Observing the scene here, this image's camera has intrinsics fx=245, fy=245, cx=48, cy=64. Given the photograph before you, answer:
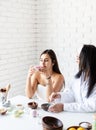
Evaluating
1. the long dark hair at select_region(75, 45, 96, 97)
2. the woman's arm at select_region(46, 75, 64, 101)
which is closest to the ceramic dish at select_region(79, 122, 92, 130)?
the long dark hair at select_region(75, 45, 96, 97)

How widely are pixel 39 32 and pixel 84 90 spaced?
182 cm

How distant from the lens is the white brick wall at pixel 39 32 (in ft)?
10.4

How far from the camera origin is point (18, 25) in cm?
341

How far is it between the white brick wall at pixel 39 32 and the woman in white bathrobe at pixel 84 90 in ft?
3.57

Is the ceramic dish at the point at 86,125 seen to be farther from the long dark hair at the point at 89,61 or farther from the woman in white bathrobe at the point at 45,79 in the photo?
the woman in white bathrobe at the point at 45,79

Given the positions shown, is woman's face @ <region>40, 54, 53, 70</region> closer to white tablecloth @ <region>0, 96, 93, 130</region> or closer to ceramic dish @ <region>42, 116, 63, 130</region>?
white tablecloth @ <region>0, 96, 93, 130</region>

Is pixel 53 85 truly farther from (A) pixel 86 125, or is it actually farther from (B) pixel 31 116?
(A) pixel 86 125

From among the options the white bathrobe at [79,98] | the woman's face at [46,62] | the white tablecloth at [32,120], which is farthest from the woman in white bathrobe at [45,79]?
the white tablecloth at [32,120]

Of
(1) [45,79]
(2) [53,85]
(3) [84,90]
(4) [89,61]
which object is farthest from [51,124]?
(1) [45,79]

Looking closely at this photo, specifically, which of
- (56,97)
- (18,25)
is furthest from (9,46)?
(56,97)

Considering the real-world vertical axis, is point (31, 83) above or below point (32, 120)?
above

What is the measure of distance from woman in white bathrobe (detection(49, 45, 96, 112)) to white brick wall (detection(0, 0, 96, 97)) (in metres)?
1.09

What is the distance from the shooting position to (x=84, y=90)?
2041 millimetres

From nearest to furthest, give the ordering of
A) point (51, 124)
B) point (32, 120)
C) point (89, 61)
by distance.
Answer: point (51, 124), point (32, 120), point (89, 61)
